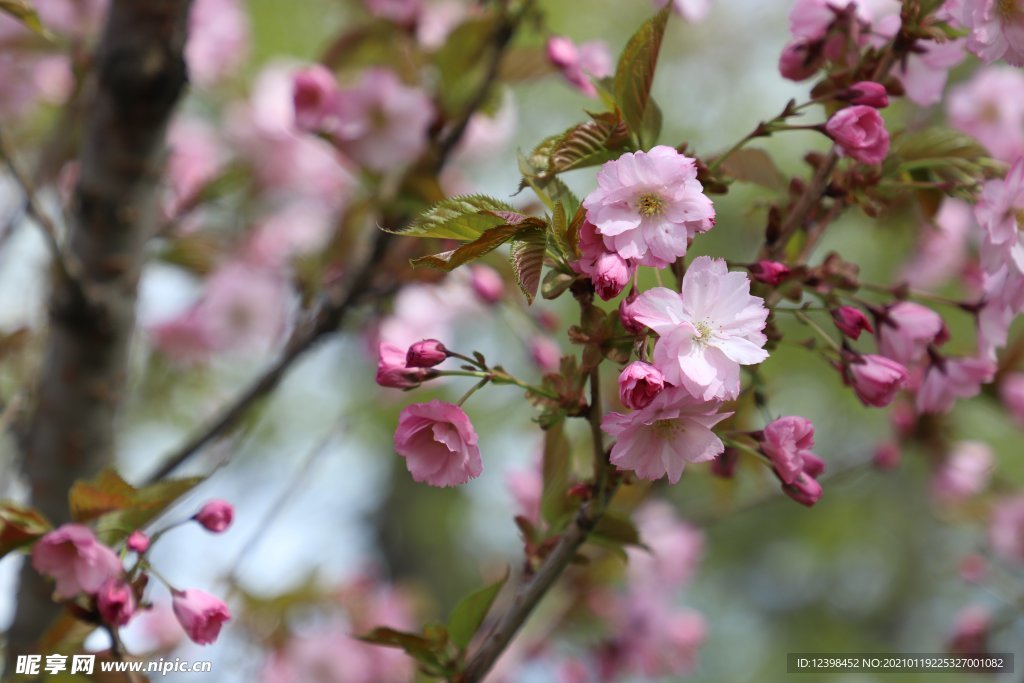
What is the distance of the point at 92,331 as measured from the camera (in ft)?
4.42

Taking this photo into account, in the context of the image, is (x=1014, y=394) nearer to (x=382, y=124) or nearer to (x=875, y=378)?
(x=875, y=378)

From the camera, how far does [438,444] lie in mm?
812

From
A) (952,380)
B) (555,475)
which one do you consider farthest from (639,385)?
(952,380)

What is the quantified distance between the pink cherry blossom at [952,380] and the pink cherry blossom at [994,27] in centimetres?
32

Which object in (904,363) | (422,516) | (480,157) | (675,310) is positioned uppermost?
(675,310)

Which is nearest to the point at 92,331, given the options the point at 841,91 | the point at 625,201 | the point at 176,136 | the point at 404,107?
the point at 404,107

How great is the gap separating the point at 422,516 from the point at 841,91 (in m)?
5.09

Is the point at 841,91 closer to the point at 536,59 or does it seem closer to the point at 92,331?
the point at 536,59

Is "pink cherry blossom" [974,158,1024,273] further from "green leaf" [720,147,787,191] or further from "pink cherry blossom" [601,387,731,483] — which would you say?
"pink cherry blossom" [601,387,731,483]

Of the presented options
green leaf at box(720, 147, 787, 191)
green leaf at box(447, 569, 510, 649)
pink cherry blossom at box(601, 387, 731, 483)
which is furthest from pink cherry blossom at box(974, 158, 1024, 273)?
green leaf at box(447, 569, 510, 649)

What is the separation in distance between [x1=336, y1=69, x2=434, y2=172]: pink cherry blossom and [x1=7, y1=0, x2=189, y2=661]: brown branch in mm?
252

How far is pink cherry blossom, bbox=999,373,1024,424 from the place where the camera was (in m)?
1.72

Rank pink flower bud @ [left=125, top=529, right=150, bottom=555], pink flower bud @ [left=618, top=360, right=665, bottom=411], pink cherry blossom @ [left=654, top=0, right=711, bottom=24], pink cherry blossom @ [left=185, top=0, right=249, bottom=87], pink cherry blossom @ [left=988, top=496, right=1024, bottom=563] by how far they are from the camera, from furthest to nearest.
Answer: pink cherry blossom @ [left=185, top=0, right=249, bottom=87], pink cherry blossom @ [left=988, top=496, right=1024, bottom=563], pink cherry blossom @ [left=654, top=0, right=711, bottom=24], pink flower bud @ [left=125, top=529, right=150, bottom=555], pink flower bud @ [left=618, top=360, right=665, bottom=411]

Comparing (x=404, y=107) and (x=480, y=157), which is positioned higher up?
(x=404, y=107)
